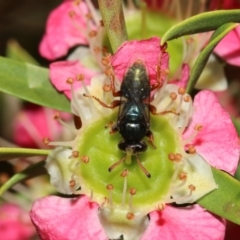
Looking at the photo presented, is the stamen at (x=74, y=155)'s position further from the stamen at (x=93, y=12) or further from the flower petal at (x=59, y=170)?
the stamen at (x=93, y=12)

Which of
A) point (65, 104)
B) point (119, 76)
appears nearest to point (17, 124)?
point (65, 104)

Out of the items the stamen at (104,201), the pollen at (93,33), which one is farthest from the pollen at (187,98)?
the pollen at (93,33)

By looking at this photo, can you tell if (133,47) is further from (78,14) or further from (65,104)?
(78,14)

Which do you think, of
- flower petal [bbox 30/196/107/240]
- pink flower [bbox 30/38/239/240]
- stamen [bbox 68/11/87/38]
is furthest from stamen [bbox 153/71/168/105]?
stamen [bbox 68/11/87/38]

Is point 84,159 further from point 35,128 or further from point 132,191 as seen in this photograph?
point 35,128

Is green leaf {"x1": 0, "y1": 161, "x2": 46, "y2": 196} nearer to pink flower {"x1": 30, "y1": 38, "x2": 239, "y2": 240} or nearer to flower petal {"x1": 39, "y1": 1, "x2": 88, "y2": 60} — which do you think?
pink flower {"x1": 30, "y1": 38, "x2": 239, "y2": 240}
